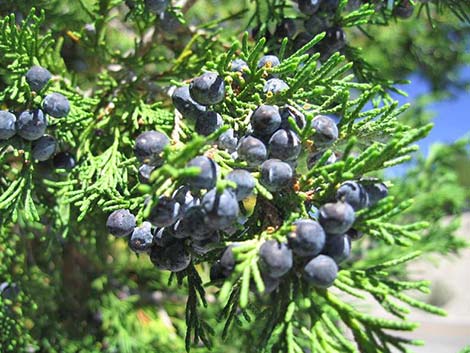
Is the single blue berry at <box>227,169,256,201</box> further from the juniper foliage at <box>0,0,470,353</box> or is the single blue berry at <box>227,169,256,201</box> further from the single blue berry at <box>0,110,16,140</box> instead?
the single blue berry at <box>0,110,16,140</box>

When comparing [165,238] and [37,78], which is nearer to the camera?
[165,238]

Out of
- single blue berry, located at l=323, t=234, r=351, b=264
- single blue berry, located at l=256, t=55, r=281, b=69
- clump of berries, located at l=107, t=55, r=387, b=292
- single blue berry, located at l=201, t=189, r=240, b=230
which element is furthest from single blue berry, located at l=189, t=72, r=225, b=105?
single blue berry, located at l=323, t=234, r=351, b=264

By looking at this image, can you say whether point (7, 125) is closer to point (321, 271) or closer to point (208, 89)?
point (208, 89)

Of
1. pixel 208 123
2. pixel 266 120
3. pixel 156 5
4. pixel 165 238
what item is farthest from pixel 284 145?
pixel 156 5

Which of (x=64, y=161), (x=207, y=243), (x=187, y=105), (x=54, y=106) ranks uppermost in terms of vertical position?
(x=187, y=105)

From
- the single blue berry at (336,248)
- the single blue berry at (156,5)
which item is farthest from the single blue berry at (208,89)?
the single blue berry at (156,5)

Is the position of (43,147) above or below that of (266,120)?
below
